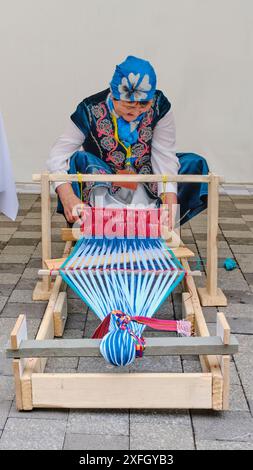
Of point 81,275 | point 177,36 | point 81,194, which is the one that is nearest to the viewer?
point 81,275

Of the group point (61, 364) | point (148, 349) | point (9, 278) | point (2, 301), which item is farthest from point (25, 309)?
point (148, 349)

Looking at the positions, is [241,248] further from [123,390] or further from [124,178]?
[123,390]

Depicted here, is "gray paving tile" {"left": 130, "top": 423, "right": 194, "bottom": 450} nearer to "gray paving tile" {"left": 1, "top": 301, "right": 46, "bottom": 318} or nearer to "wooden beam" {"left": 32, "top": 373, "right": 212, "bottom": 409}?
"wooden beam" {"left": 32, "top": 373, "right": 212, "bottom": 409}

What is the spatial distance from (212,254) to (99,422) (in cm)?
113

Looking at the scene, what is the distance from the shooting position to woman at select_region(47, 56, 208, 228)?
3.11 metres

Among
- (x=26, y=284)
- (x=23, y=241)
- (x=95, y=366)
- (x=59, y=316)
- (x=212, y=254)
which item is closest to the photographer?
(x=95, y=366)

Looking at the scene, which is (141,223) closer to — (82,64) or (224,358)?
(224,358)

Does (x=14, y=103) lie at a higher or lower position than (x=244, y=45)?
lower

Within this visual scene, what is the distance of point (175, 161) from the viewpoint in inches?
131

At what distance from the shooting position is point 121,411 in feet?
6.79

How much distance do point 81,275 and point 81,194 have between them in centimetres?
66

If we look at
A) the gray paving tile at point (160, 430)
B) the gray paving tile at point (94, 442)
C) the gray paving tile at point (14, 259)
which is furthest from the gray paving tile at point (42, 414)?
the gray paving tile at point (14, 259)

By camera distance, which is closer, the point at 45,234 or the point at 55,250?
Result: the point at 45,234

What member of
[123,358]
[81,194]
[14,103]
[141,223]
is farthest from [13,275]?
[14,103]
